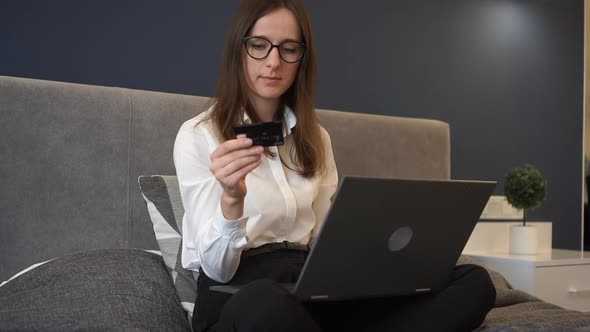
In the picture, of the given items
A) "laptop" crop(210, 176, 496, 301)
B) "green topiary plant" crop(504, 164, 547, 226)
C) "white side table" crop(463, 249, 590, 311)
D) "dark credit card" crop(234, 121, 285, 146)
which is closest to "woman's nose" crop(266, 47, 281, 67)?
"dark credit card" crop(234, 121, 285, 146)

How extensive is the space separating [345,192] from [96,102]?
4.07 feet

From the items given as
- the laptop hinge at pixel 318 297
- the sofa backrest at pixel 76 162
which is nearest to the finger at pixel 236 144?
the laptop hinge at pixel 318 297

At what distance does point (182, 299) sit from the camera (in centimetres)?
183

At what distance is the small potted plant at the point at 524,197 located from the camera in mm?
3158

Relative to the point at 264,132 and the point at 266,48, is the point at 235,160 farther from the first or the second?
the point at 266,48

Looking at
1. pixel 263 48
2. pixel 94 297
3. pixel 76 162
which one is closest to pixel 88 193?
pixel 76 162

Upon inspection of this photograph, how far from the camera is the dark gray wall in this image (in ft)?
7.92

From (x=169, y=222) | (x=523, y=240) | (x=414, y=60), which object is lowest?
(x=523, y=240)

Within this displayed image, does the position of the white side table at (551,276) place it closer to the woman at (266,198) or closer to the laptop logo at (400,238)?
the woman at (266,198)

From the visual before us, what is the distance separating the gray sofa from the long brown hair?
17.2 inches

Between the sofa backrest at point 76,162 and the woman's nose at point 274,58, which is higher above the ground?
the woman's nose at point 274,58

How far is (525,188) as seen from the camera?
315 cm

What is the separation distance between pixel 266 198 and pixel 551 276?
1.66 meters

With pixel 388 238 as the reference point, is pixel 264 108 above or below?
above
